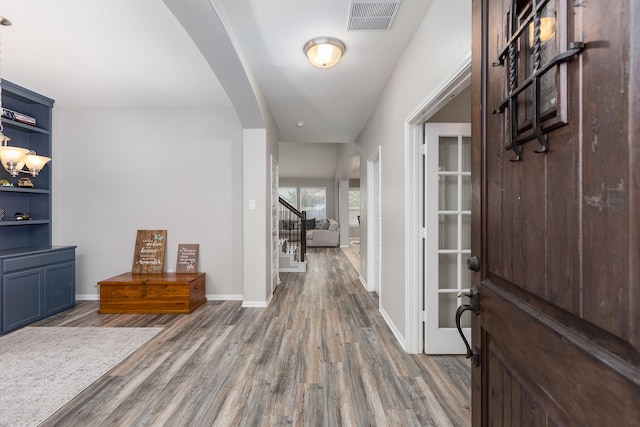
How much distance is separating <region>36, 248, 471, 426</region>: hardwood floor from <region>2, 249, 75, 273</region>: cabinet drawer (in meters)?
0.67

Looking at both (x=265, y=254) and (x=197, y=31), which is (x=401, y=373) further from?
(x=197, y=31)

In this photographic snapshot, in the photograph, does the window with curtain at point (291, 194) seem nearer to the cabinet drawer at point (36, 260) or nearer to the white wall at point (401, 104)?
the white wall at point (401, 104)

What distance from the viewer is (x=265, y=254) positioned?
374 cm

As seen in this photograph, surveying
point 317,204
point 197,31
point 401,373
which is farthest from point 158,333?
point 317,204

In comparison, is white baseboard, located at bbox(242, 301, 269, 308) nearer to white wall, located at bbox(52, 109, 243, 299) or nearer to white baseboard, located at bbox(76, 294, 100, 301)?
white wall, located at bbox(52, 109, 243, 299)

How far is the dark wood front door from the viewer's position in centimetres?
44

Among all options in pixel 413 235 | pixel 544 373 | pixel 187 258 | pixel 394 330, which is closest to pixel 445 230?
pixel 413 235

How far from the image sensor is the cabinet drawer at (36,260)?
3051 millimetres

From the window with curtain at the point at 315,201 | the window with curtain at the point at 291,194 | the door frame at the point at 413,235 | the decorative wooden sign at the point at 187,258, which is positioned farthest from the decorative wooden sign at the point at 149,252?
the window with curtain at the point at 315,201

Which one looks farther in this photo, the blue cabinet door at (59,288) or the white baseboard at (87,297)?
the white baseboard at (87,297)

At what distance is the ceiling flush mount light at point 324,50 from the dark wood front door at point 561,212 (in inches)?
65.9

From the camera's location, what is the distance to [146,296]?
11.7 feet

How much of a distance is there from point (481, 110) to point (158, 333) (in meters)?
Answer: 3.34

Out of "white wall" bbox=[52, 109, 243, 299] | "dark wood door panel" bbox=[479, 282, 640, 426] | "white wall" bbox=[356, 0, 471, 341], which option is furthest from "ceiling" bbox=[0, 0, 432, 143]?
"dark wood door panel" bbox=[479, 282, 640, 426]
